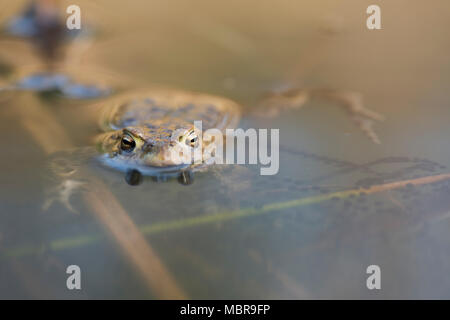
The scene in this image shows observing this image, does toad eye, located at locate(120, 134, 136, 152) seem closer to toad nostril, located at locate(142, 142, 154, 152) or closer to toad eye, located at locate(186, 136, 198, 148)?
toad nostril, located at locate(142, 142, 154, 152)

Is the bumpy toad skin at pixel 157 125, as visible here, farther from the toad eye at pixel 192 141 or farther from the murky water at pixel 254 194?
the murky water at pixel 254 194

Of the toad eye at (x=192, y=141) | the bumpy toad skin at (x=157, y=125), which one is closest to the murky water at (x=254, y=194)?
the bumpy toad skin at (x=157, y=125)

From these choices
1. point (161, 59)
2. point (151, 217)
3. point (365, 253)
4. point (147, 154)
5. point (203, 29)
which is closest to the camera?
point (365, 253)

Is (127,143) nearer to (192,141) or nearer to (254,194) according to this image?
(192,141)

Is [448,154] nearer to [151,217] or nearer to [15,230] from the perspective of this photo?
[151,217]

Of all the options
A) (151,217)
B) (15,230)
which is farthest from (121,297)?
(15,230)

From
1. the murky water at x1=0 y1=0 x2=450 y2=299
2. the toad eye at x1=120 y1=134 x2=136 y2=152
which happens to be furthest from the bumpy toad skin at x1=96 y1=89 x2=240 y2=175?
the murky water at x1=0 y1=0 x2=450 y2=299
